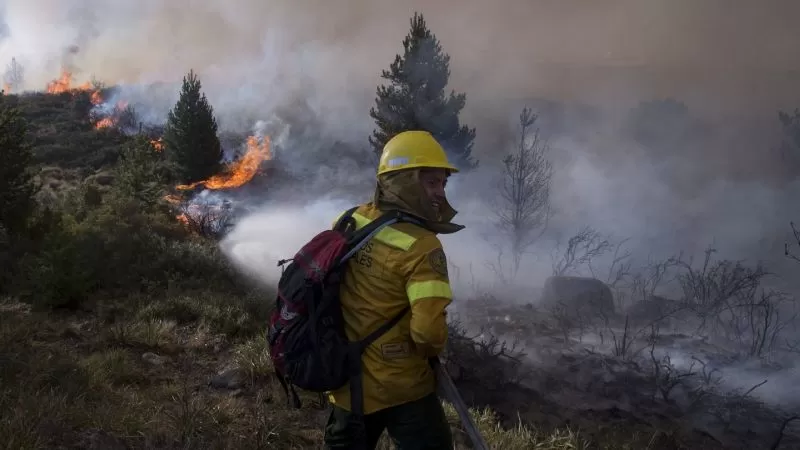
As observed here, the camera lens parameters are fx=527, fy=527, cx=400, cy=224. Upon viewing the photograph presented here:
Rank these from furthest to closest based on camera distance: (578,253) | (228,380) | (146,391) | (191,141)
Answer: (191,141) → (578,253) → (228,380) → (146,391)

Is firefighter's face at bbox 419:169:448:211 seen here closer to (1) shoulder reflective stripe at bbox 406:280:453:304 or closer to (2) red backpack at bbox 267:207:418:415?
(2) red backpack at bbox 267:207:418:415

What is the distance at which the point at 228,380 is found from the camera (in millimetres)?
4812

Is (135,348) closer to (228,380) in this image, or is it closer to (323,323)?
(228,380)

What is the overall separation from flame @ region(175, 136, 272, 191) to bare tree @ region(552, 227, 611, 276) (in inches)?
527

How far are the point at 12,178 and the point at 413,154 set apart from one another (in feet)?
33.0

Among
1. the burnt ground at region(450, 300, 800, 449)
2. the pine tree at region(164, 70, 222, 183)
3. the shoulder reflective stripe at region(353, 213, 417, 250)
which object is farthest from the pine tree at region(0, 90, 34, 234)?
the pine tree at region(164, 70, 222, 183)

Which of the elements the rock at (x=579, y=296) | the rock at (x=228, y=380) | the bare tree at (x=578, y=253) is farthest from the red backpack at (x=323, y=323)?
the bare tree at (x=578, y=253)

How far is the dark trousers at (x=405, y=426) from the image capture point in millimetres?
2250

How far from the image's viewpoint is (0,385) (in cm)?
350

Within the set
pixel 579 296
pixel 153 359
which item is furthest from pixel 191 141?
pixel 153 359

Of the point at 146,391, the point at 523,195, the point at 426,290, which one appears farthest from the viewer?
the point at 523,195

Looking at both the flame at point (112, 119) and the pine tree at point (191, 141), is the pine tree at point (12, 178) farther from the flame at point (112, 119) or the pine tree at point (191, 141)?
the flame at point (112, 119)

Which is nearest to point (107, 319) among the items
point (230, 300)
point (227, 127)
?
point (230, 300)

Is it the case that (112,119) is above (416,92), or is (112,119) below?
above
